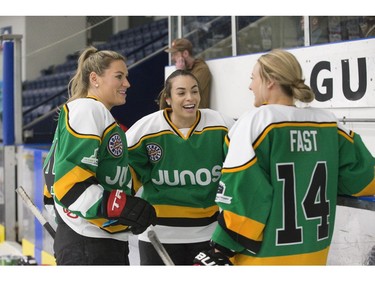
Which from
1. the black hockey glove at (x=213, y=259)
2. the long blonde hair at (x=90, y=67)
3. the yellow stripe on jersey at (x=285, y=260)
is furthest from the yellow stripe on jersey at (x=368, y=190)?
the long blonde hair at (x=90, y=67)

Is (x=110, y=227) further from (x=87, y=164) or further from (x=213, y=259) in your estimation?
A: (x=213, y=259)

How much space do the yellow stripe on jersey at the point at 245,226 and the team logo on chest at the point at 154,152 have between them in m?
0.53

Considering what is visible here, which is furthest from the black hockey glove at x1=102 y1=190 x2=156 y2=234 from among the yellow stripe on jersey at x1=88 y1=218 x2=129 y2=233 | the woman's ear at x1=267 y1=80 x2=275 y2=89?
the woman's ear at x1=267 y1=80 x2=275 y2=89

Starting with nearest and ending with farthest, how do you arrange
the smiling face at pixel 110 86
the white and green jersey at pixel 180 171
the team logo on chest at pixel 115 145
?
1. the team logo on chest at pixel 115 145
2. the smiling face at pixel 110 86
3. the white and green jersey at pixel 180 171

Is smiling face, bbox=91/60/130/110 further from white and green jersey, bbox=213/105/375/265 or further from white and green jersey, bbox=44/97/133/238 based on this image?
white and green jersey, bbox=213/105/375/265

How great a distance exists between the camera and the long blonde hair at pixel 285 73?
4.85 ft

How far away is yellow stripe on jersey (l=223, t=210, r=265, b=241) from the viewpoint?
1.45 meters

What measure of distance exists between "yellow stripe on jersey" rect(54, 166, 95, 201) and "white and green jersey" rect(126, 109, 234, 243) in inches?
14.1

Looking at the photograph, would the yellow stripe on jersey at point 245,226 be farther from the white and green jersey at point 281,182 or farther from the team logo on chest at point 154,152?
the team logo on chest at point 154,152

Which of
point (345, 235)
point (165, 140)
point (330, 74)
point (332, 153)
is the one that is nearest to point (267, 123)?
point (332, 153)

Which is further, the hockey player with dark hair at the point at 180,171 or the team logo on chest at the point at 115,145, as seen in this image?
the hockey player with dark hair at the point at 180,171

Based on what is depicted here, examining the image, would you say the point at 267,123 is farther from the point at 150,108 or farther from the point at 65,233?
the point at 150,108

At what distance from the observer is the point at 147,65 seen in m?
6.24

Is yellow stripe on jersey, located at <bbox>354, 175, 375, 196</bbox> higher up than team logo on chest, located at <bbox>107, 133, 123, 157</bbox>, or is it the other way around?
team logo on chest, located at <bbox>107, 133, 123, 157</bbox>
